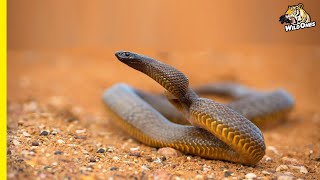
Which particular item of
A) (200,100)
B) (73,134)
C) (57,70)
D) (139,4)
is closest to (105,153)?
(73,134)

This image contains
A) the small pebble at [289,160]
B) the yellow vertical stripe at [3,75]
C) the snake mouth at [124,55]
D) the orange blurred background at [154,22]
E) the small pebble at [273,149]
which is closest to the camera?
the yellow vertical stripe at [3,75]

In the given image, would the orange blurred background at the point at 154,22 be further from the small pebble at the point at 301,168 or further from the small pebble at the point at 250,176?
the small pebble at the point at 250,176

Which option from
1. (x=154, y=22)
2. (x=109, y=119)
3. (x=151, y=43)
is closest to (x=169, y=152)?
(x=109, y=119)

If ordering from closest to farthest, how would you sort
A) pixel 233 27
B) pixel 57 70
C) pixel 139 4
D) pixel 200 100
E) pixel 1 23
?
pixel 1 23 < pixel 200 100 < pixel 233 27 < pixel 139 4 < pixel 57 70

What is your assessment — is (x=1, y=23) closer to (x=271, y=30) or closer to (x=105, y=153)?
(x=105, y=153)

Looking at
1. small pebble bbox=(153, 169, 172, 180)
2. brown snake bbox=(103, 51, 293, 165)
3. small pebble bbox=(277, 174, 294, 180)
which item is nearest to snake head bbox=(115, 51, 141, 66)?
brown snake bbox=(103, 51, 293, 165)

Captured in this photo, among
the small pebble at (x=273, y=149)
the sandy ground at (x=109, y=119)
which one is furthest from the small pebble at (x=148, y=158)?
the small pebble at (x=273, y=149)

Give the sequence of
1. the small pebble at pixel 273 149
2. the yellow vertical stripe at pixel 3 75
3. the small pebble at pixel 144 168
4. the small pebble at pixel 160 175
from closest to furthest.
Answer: the yellow vertical stripe at pixel 3 75, the small pebble at pixel 160 175, the small pebble at pixel 144 168, the small pebble at pixel 273 149

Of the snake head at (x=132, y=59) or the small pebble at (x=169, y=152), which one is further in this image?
the small pebble at (x=169, y=152)
